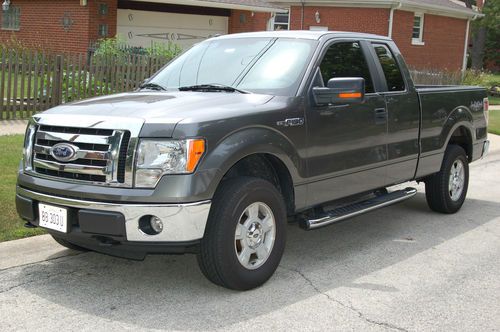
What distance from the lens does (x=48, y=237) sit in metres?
5.82

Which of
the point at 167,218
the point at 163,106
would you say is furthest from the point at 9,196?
the point at 167,218

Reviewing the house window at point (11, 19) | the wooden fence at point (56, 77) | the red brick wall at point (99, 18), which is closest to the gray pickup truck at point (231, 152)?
the wooden fence at point (56, 77)

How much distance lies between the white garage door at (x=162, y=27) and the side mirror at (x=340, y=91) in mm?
16653

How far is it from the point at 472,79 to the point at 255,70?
1978 centimetres

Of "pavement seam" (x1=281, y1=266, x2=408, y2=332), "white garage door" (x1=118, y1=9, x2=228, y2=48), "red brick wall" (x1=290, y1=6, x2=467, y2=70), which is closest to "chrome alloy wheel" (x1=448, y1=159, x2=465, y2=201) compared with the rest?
"pavement seam" (x1=281, y1=266, x2=408, y2=332)

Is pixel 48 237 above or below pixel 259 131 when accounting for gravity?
below

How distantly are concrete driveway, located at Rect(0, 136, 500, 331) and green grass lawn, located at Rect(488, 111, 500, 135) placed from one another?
1039cm

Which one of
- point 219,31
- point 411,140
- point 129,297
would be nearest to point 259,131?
point 129,297

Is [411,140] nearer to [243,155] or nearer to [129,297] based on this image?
[243,155]

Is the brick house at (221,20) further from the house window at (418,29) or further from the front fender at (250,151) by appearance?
the front fender at (250,151)

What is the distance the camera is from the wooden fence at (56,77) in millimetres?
12227

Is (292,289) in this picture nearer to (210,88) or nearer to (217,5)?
(210,88)

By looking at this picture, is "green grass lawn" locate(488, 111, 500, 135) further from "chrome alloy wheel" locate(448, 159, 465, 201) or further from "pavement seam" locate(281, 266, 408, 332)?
"pavement seam" locate(281, 266, 408, 332)

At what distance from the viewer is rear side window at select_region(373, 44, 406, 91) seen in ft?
20.8
